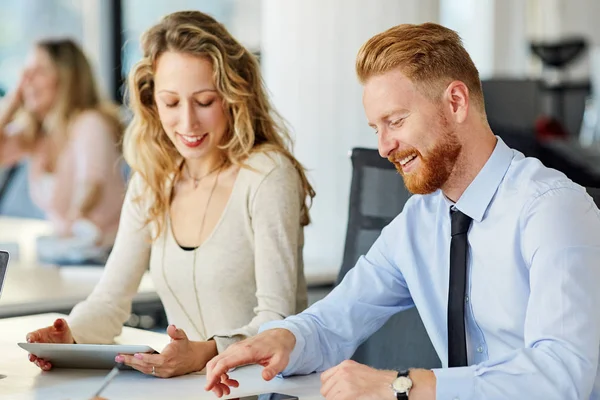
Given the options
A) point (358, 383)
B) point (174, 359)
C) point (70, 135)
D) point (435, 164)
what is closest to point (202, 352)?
point (174, 359)

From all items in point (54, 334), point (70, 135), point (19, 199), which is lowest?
point (19, 199)

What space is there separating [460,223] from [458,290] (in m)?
0.11

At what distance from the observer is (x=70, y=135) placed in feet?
19.4

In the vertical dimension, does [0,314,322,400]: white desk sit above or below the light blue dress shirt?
below

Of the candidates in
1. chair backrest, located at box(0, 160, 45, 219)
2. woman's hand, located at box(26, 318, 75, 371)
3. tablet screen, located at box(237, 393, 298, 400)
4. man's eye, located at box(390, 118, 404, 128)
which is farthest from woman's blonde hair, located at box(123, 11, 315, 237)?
chair backrest, located at box(0, 160, 45, 219)

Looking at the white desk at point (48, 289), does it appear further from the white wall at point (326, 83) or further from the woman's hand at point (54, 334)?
the white wall at point (326, 83)

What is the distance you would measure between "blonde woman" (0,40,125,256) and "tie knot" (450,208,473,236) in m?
3.79

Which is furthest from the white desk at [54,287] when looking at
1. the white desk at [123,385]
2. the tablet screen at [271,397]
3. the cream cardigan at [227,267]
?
the tablet screen at [271,397]

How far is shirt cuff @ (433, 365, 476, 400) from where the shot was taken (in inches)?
59.3

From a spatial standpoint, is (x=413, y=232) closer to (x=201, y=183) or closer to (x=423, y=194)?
(x=423, y=194)

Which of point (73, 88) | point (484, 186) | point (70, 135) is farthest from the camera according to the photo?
point (70, 135)

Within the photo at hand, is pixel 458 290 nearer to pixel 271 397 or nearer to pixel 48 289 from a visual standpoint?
pixel 271 397

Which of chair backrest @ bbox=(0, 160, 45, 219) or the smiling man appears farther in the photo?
chair backrest @ bbox=(0, 160, 45, 219)

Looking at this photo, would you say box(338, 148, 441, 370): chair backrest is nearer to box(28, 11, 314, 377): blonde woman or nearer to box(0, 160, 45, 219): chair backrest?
box(28, 11, 314, 377): blonde woman
